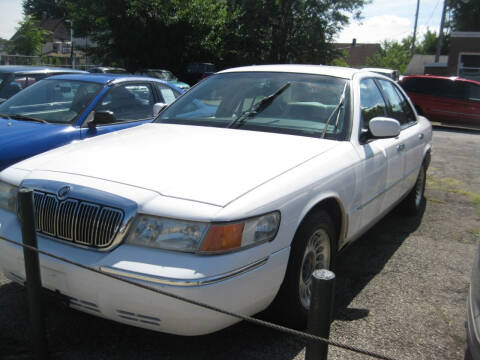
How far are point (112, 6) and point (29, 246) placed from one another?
2782 centimetres

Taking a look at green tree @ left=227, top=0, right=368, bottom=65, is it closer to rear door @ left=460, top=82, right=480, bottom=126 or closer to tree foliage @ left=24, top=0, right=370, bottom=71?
tree foliage @ left=24, top=0, right=370, bottom=71

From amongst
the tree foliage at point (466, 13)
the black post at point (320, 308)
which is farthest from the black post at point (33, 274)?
the tree foliage at point (466, 13)

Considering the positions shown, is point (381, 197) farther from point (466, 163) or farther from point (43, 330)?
point (466, 163)

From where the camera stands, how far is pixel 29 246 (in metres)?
2.42

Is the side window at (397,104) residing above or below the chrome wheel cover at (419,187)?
above

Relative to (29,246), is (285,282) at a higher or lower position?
lower

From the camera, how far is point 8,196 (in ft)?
9.84

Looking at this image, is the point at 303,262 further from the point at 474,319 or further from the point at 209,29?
the point at 209,29

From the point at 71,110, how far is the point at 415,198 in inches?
163

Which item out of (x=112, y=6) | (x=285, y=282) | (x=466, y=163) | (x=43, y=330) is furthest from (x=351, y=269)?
(x=112, y=6)

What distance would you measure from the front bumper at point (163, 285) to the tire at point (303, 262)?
206 millimetres

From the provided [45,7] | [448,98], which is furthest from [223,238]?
[45,7]

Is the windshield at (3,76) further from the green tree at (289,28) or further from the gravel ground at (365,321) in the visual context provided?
the green tree at (289,28)

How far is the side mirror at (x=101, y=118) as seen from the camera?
523 centimetres
